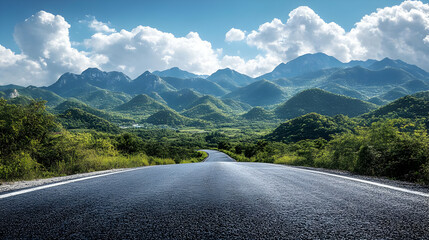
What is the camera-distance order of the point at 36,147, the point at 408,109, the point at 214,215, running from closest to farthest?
the point at 214,215
the point at 36,147
the point at 408,109

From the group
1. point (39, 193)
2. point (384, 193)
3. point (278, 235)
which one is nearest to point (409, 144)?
point (384, 193)

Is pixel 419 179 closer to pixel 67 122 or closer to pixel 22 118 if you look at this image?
pixel 22 118

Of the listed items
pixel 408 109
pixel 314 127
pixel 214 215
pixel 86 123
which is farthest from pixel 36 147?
pixel 86 123

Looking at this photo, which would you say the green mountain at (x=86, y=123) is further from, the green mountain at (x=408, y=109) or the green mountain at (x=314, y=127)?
the green mountain at (x=408, y=109)

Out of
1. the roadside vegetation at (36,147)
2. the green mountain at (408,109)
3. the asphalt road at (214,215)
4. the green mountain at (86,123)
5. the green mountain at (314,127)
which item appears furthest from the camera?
the green mountain at (86,123)

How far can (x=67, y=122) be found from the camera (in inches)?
4434

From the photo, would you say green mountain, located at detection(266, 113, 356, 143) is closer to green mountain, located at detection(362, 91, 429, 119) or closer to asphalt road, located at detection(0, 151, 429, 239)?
green mountain, located at detection(362, 91, 429, 119)

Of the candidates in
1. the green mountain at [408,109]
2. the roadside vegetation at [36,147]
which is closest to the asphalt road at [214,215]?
the roadside vegetation at [36,147]

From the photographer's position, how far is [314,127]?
340 ft

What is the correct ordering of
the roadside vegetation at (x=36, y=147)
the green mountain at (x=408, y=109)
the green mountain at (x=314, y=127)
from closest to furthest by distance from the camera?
the roadside vegetation at (x=36, y=147)
the green mountain at (x=408, y=109)
the green mountain at (x=314, y=127)

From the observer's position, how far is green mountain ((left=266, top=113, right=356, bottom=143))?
93.1 meters

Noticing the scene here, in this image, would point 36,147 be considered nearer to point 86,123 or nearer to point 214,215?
point 214,215

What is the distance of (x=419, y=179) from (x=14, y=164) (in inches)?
457

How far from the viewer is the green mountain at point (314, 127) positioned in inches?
3664
